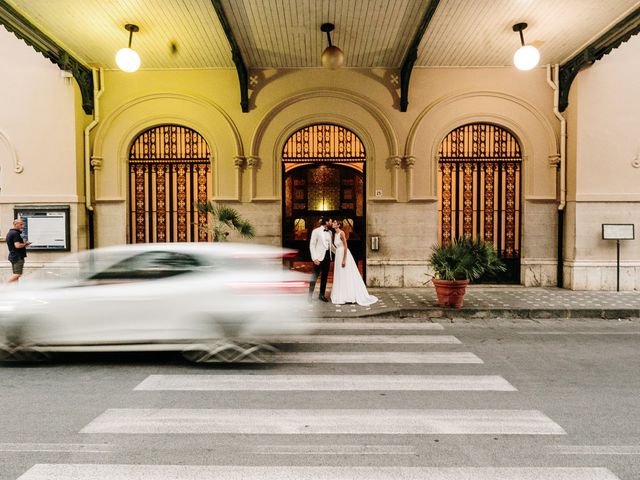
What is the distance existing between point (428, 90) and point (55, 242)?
10842mm

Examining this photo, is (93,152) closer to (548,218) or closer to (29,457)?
(29,457)

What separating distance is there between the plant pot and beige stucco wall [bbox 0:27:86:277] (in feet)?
30.9

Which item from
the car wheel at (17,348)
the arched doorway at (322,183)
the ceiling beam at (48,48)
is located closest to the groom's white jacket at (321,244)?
the arched doorway at (322,183)

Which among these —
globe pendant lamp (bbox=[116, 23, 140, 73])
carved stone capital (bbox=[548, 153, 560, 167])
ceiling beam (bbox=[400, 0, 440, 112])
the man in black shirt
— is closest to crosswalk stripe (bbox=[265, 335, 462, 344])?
ceiling beam (bbox=[400, 0, 440, 112])

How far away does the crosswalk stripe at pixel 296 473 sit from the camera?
10.3 ft

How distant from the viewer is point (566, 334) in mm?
7680

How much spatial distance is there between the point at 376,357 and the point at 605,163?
9570mm

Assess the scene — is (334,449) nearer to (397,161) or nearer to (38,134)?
(397,161)

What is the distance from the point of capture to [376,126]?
12656 mm

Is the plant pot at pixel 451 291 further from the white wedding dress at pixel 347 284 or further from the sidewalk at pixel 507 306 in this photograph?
the white wedding dress at pixel 347 284

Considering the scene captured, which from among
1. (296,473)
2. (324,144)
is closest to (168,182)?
(324,144)

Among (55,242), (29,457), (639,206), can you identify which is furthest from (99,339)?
(639,206)

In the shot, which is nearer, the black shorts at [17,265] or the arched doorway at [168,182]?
the black shorts at [17,265]

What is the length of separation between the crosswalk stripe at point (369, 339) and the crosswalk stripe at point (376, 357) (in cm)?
67
